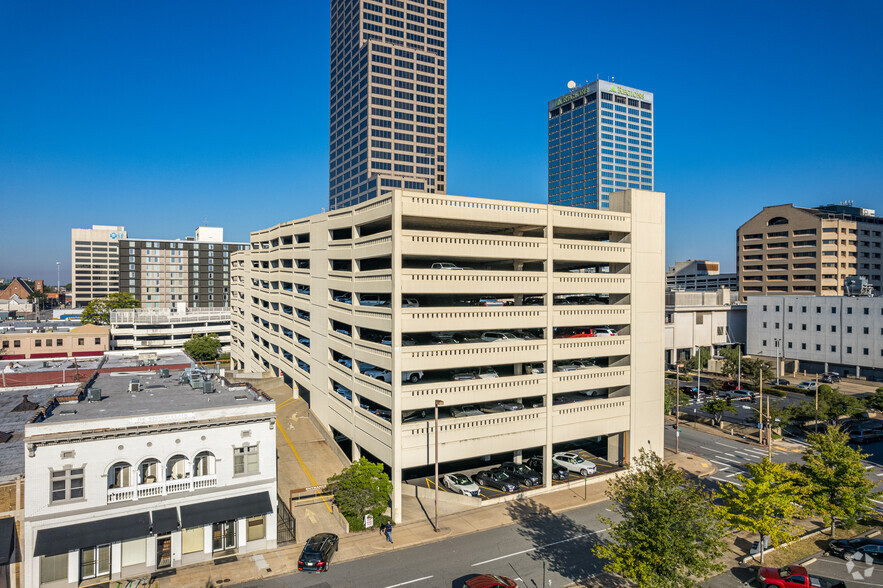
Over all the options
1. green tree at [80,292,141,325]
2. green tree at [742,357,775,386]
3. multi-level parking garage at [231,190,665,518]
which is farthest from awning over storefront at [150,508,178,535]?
green tree at [80,292,141,325]

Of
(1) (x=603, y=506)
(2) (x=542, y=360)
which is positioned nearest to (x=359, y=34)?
A: (2) (x=542, y=360)

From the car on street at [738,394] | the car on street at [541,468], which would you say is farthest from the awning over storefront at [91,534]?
the car on street at [738,394]

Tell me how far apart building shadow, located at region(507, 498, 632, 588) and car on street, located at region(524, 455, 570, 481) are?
15.8ft

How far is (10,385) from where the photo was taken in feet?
190

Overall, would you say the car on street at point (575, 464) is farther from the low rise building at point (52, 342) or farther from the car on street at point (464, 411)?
the low rise building at point (52, 342)

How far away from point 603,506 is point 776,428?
31.4m

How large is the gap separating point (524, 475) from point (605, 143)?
169m

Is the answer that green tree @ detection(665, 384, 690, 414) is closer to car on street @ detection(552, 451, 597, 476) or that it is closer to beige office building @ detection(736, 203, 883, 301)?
car on street @ detection(552, 451, 597, 476)

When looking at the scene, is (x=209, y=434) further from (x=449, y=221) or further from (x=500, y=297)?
(x=500, y=297)

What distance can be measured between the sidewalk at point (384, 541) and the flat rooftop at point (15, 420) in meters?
13.0

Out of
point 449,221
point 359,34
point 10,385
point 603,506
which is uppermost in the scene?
point 359,34

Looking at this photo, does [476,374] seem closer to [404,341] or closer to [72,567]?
[404,341]

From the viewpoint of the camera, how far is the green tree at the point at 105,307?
5271 inches

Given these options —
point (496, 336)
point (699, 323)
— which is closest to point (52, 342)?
point (496, 336)
